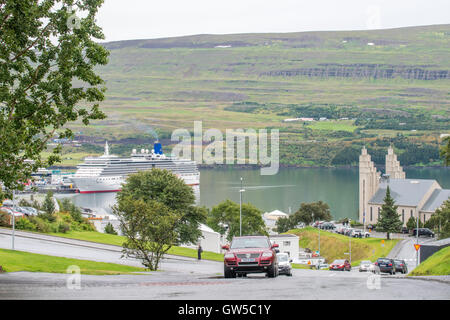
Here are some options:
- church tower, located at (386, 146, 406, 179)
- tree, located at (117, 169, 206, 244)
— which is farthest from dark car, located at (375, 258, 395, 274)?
church tower, located at (386, 146, 406, 179)

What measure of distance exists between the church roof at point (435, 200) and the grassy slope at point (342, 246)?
31.7 metres

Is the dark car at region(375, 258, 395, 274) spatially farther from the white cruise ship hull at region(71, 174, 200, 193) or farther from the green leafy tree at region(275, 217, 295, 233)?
the white cruise ship hull at region(71, 174, 200, 193)

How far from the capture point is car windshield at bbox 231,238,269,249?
19.2 meters

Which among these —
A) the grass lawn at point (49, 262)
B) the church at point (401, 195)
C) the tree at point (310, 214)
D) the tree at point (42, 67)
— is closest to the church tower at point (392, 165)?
the church at point (401, 195)

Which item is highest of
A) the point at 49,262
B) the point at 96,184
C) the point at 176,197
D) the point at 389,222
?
the point at 49,262

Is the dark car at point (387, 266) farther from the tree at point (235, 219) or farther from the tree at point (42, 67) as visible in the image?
the tree at point (235, 219)

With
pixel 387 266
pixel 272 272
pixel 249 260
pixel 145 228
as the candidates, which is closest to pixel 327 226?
pixel 387 266

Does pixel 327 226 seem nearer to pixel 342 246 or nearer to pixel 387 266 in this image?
pixel 342 246

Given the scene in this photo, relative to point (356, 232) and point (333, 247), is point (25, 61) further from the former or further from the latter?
point (356, 232)

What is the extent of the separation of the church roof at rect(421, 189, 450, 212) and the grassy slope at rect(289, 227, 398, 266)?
104 feet

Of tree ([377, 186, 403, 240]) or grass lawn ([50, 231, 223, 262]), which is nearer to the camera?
grass lawn ([50, 231, 223, 262])

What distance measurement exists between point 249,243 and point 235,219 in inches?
1979

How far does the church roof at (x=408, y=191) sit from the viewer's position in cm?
10725

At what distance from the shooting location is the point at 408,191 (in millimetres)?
109250
